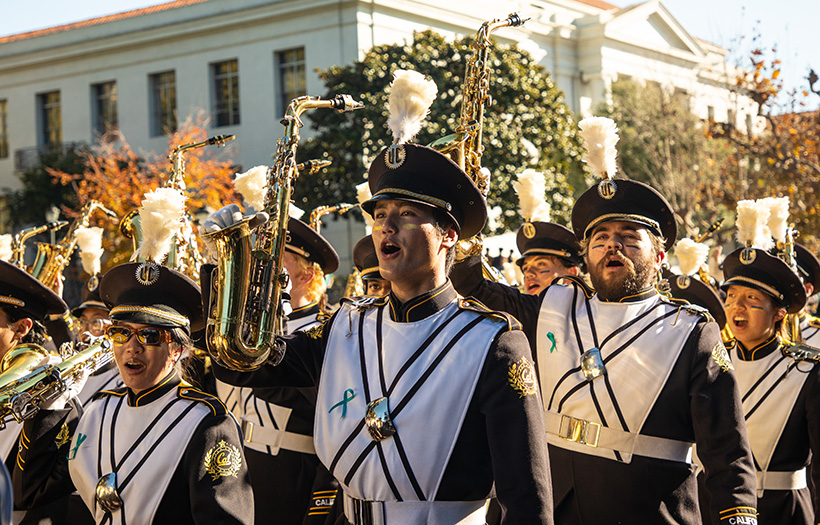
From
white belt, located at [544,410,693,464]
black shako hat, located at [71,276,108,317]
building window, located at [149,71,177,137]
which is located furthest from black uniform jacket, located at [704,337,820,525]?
building window, located at [149,71,177,137]

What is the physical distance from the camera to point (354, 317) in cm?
388

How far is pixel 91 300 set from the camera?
325 inches

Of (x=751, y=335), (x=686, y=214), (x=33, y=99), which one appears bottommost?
(x=751, y=335)

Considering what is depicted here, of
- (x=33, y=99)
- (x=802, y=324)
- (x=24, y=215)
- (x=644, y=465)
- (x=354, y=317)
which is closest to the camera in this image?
(x=354, y=317)

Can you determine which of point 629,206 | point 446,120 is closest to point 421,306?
point 629,206

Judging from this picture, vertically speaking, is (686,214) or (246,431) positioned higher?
(686,214)

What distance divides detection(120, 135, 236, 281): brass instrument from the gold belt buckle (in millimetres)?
2038

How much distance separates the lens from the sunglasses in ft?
14.1

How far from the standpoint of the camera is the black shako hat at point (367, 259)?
7.19m

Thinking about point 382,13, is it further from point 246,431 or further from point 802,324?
point 246,431

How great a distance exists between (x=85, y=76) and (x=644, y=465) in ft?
113

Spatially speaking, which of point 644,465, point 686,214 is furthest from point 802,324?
point 686,214

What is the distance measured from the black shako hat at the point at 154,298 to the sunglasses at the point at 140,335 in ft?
0.12

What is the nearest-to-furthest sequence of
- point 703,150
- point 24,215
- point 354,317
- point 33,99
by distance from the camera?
1. point 354,317
2. point 703,150
3. point 24,215
4. point 33,99
